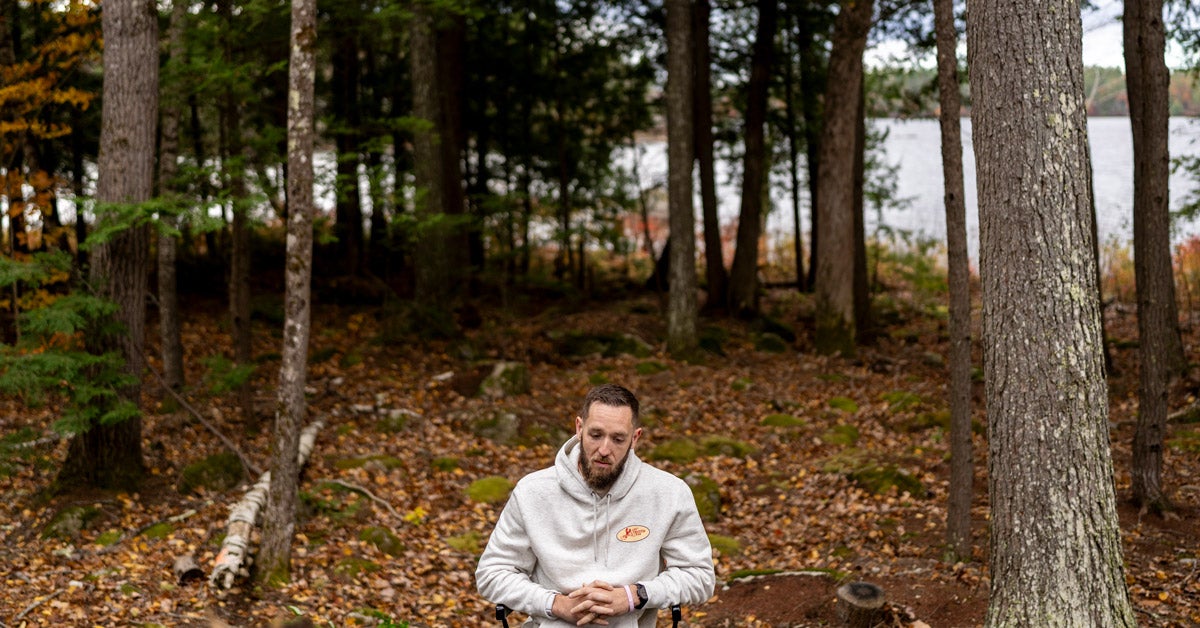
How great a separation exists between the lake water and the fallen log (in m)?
13.8

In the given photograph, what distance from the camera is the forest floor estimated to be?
7008 mm

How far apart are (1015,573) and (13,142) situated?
12.7 meters

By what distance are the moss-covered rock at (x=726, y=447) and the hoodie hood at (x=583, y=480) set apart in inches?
294

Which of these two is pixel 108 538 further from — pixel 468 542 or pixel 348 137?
pixel 348 137

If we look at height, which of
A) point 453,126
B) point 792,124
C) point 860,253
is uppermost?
point 792,124

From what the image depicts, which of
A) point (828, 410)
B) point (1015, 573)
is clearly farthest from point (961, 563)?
point (828, 410)

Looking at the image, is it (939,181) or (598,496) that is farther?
(939,181)

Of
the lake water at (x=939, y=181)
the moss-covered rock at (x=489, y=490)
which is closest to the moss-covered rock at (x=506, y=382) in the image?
the moss-covered rock at (x=489, y=490)

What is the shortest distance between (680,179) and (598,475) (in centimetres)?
1190

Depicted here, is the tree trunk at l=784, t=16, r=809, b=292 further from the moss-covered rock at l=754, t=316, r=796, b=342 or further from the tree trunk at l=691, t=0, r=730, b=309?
the moss-covered rock at l=754, t=316, r=796, b=342

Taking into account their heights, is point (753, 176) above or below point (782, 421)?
above

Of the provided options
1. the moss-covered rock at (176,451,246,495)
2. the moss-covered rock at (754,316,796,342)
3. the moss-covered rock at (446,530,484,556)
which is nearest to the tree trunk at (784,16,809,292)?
the moss-covered rock at (754,316,796,342)

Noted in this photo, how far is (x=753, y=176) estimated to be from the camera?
18.6 meters

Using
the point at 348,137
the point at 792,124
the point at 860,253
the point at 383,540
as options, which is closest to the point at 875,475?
the point at 383,540
